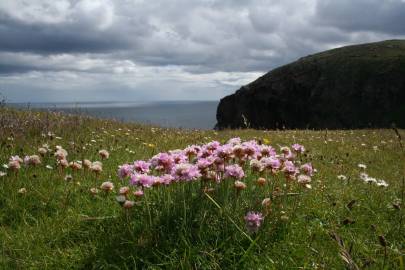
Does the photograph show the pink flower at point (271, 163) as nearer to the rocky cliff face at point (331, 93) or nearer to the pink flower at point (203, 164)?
the pink flower at point (203, 164)

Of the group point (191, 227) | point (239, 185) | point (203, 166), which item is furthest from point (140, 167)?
point (239, 185)

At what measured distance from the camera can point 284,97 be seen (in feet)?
309

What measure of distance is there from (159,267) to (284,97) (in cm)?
9136

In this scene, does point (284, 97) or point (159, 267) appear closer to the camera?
point (159, 267)

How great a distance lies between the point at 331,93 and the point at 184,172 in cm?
8944

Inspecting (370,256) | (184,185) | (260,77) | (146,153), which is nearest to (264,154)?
(184,185)

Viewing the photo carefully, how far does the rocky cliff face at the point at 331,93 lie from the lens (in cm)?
8562

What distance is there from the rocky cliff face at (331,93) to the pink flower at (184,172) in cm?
7663

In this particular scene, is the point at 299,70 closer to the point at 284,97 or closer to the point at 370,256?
the point at 284,97

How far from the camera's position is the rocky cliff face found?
85625mm

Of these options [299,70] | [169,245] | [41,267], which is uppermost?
[299,70]

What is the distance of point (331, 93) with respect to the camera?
90562mm

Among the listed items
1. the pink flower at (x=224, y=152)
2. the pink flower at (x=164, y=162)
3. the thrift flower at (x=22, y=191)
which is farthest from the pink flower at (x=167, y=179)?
the thrift flower at (x=22, y=191)

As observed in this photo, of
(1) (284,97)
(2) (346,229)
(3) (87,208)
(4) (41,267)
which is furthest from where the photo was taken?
(1) (284,97)
